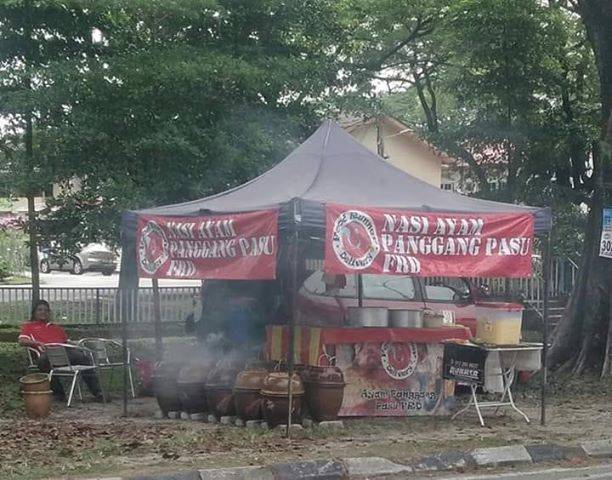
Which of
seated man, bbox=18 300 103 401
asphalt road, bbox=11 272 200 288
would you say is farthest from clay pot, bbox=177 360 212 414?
asphalt road, bbox=11 272 200 288

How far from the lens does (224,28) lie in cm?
1286

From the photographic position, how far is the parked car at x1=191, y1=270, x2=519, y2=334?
10.6m

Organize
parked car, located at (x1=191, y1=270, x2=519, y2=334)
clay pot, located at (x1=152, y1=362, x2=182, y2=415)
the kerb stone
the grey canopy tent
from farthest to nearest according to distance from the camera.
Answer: parked car, located at (x1=191, y1=270, x2=519, y2=334), clay pot, located at (x1=152, y1=362, x2=182, y2=415), the grey canopy tent, the kerb stone

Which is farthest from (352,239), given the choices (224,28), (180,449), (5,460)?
(224,28)

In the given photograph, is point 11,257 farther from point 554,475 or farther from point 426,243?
point 554,475

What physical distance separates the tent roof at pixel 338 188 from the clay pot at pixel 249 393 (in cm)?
172

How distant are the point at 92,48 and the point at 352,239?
6.08 metres

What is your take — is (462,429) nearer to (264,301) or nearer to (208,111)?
(264,301)

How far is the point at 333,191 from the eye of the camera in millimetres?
9281

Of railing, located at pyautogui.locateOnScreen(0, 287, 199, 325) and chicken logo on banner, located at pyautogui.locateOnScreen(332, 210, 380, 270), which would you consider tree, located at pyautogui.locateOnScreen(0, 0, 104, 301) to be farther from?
chicken logo on banner, located at pyautogui.locateOnScreen(332, 210, 380, 270)

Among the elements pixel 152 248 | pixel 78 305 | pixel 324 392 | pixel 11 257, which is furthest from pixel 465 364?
pixel 11 257

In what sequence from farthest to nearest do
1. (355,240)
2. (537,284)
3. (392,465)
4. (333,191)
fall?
(537,284), (333,191), (355,240), (392,465)

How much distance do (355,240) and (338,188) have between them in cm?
114

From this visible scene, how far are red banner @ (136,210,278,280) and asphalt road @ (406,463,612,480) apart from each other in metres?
2.62
